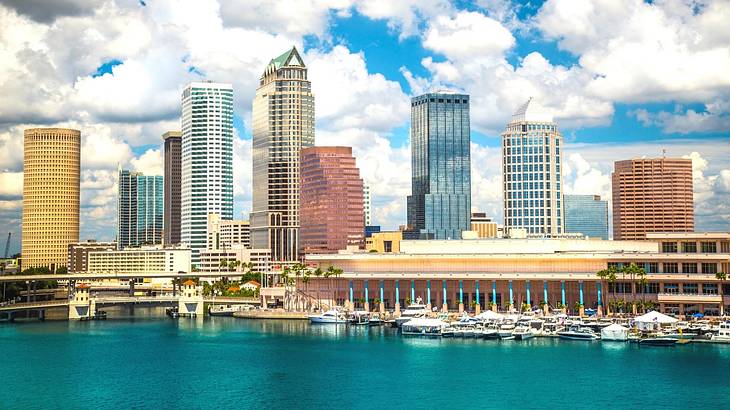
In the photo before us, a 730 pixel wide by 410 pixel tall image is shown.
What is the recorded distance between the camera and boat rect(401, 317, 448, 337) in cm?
16759

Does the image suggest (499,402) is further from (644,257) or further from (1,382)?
(644,257)

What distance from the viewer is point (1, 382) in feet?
402

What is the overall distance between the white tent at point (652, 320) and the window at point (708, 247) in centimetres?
2294

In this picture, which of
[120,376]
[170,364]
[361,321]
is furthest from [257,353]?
[361,321]

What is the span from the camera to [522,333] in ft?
525

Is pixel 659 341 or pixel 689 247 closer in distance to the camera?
pixel 659 341

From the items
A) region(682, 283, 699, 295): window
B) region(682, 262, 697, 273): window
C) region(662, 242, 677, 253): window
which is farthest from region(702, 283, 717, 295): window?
region(662, 242, 677, 253): window

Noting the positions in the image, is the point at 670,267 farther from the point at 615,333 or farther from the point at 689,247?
the point at 615,333

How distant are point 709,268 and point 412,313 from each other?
5724cm

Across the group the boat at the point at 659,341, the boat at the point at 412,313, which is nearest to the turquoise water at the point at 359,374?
the boat at the point at 659,341

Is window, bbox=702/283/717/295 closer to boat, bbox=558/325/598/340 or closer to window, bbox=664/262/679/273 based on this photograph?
window, bbox=664/262/679/273

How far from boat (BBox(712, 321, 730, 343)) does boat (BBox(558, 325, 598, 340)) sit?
1898 cm

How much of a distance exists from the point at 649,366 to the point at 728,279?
51565mm

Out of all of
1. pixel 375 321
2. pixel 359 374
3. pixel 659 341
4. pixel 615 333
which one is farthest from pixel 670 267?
pixel 359 374
